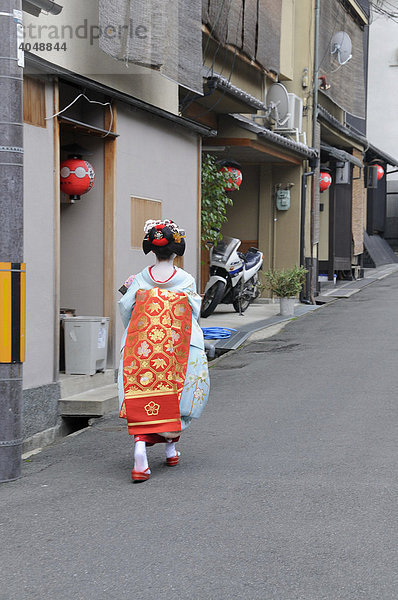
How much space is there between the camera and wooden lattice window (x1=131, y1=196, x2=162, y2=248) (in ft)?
33.9

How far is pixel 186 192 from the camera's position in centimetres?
1220

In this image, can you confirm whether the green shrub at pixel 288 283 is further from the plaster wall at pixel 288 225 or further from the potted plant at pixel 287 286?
the plaster wall at pixel 288 225

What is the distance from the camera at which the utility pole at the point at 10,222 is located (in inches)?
234

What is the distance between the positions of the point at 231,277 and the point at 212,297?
69 centimetres

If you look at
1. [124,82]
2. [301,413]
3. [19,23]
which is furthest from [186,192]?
[19,23]

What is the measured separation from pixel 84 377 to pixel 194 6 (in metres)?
5.61

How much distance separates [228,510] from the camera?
17.2ft

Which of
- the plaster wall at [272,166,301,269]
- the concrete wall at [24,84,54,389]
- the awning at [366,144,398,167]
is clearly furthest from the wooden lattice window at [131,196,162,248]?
the awning at [366,144,398,167]

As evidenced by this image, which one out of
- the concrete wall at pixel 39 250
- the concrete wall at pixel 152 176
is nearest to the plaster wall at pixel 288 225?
the concrete wall at pixel 152 176

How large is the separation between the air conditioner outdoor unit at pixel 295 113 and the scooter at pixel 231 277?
334cm

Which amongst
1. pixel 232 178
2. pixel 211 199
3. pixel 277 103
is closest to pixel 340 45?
pixel 277 103

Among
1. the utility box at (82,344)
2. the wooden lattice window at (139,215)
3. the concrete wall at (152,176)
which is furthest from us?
the wooden lattice window at (139,215)

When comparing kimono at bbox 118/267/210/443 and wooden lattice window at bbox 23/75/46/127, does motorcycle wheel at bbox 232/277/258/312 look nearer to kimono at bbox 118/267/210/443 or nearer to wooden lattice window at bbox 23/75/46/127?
wooden lattice window at bbox 23/75/46/127

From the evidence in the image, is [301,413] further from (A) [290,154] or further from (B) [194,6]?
(A) [290,154]
